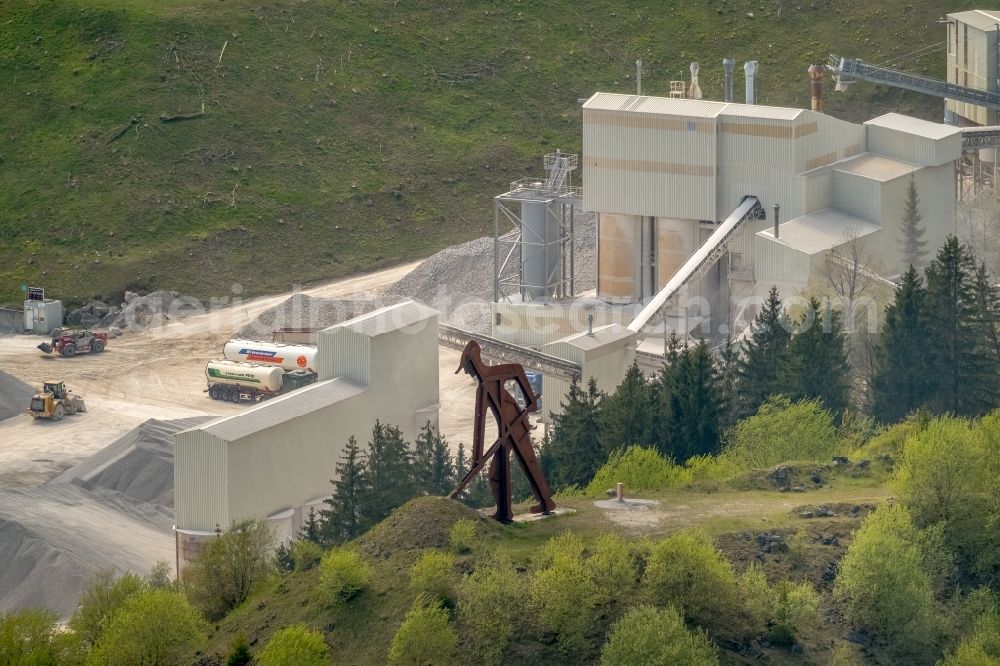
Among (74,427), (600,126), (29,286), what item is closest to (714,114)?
(600,126)

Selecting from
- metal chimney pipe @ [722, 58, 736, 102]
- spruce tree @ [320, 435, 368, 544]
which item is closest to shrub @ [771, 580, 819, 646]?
spruce tree @ [320, 435, 368, 544]

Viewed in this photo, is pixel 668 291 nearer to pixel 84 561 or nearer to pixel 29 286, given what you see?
pixel 84 561

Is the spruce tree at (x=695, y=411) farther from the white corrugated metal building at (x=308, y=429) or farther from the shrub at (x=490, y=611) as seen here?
the shrub at (x=490, y=611)

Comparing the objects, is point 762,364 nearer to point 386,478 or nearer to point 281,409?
point 386,478

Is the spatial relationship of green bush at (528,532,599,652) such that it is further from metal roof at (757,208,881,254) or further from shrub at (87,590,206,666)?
metal roof at (757,208,881,254)

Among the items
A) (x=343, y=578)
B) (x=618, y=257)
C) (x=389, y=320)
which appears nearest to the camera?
(x=343, y=578)

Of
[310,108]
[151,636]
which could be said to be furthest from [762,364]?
[310,108]

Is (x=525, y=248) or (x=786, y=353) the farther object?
(x=525, y=248)
